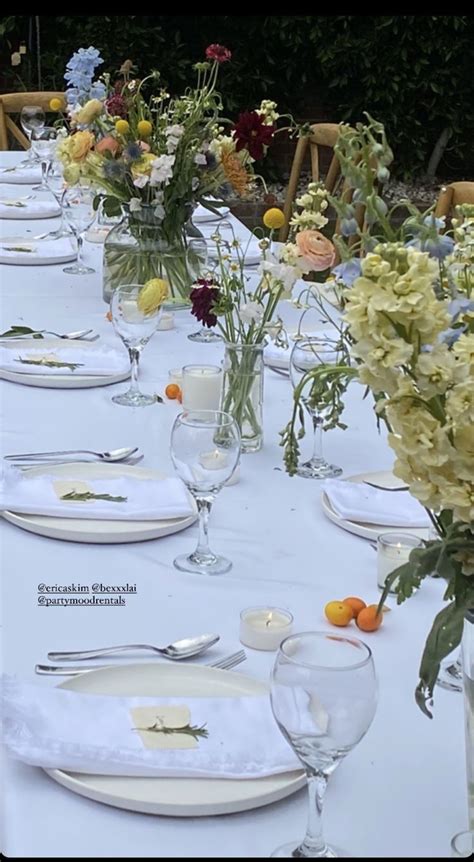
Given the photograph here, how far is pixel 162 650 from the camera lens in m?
1.10

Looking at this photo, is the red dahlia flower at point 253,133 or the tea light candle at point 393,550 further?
the red dahlia flower at point 253,133

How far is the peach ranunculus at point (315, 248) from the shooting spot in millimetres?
1489

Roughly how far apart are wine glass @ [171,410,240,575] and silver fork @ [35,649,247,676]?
193 millimetres

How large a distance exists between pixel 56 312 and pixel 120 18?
148 inches

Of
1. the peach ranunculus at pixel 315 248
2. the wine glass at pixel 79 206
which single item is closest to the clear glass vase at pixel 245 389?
the peach ranunculus at pixel 315 248

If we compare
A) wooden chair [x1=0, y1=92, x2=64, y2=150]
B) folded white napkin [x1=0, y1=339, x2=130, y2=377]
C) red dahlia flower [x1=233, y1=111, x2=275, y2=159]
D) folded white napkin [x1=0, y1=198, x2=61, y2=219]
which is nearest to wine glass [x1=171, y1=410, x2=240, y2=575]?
folded white napkin [x1=0, y1=339, x2=130, y2=377]

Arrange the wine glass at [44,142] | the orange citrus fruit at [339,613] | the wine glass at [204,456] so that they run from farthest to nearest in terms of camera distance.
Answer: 1. the wine glass at [44,142]
2. the wine glass at [204,456]
3. the orange citrus fruit at [339,613]

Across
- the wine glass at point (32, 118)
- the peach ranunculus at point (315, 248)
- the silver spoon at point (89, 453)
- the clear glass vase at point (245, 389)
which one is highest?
the peach ranunculus at point (315, 248)

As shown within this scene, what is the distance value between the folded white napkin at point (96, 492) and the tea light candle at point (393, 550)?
26 cm

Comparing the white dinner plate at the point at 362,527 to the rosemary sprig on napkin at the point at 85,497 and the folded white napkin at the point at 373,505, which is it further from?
the rosemary sprig on napkin at the point at 85,497

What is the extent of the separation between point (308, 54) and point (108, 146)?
4028mm

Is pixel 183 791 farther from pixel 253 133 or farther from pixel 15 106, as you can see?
pixel 15 106

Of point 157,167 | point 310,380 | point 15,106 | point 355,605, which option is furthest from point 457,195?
point 15,106

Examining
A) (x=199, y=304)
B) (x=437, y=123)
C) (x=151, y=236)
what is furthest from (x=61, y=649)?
(x=437, y=123)
